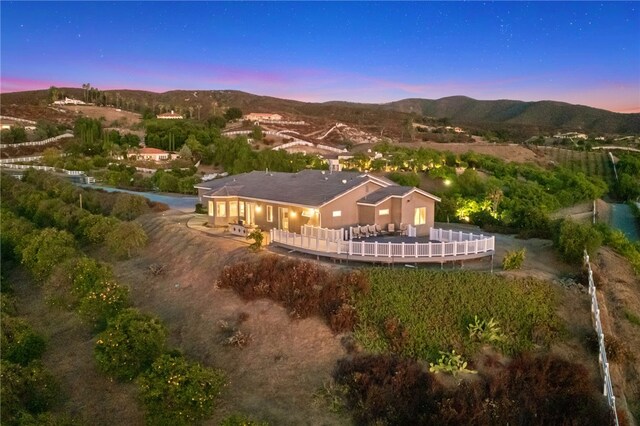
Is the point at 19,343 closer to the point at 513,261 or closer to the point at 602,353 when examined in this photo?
the point at 513,261

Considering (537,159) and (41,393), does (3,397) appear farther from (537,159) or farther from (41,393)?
(537,159)

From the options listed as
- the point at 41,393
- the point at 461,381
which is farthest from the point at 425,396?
the point at 41,393

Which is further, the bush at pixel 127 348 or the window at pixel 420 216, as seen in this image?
the window at pixel 420 216

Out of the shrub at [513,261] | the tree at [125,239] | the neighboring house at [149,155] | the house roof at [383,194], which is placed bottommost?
the tree at [125,239]

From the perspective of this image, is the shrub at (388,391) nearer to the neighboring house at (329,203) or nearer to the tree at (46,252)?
the neighboring house at (329,203)

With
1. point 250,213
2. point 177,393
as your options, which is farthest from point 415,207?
point 177,393

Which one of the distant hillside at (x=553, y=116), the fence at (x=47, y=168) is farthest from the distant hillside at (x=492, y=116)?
the fence at (x=47, y=168)

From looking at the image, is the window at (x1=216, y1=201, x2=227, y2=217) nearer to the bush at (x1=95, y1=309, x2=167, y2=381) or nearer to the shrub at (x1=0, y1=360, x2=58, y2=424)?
the bush at (x1=95, y1=309, x2=167, y2=381)
